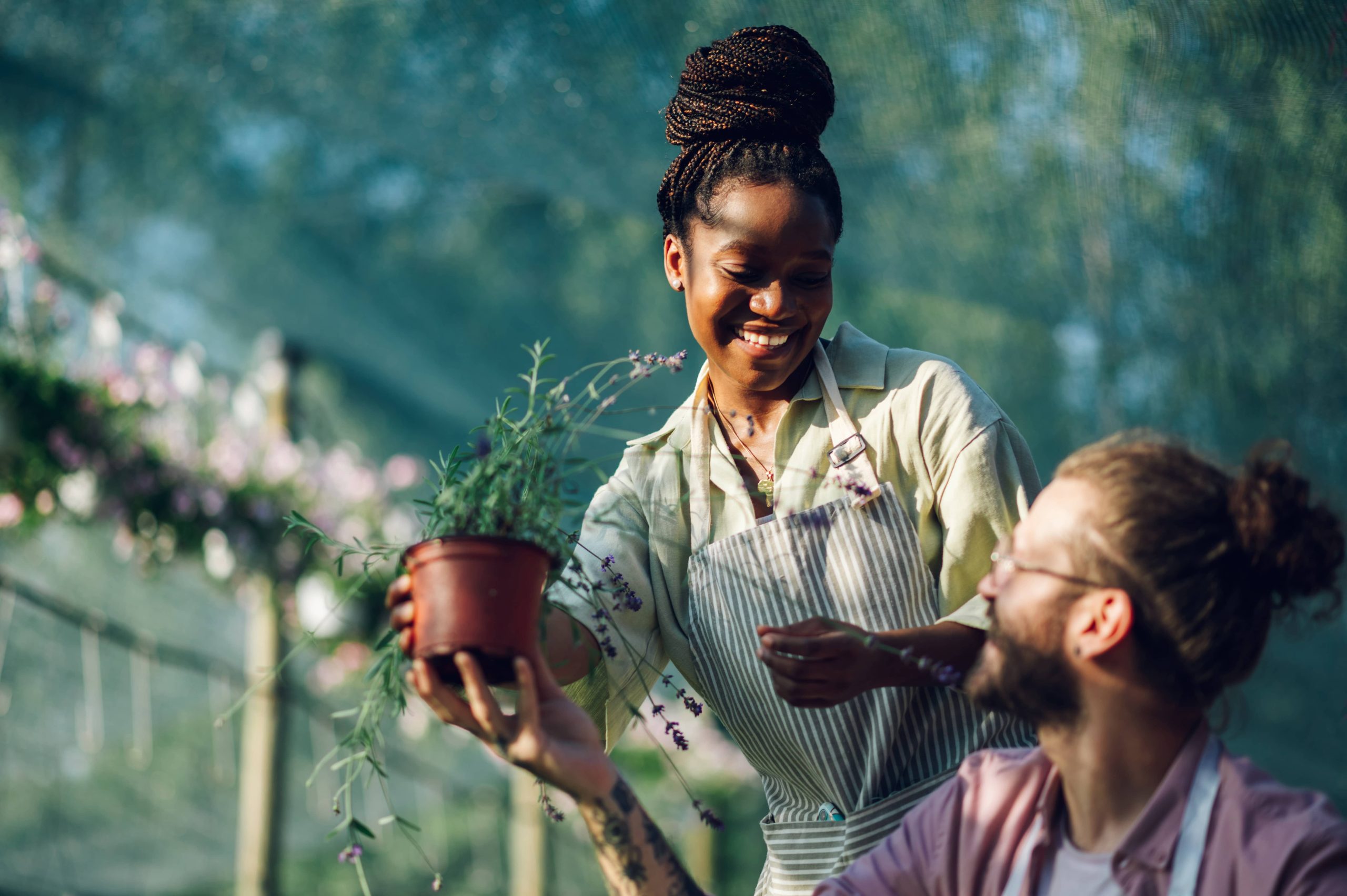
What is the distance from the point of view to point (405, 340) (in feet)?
18.4

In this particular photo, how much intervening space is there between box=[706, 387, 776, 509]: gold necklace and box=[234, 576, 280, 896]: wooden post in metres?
3.96

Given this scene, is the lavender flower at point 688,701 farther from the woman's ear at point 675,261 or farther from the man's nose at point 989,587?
→ the woman's ear at point 675,261

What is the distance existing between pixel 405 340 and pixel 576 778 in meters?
4.34

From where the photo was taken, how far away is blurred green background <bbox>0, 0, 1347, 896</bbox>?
3.17 meters

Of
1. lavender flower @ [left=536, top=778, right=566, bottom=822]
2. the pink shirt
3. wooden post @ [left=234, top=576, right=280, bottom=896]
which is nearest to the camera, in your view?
the pink shirt

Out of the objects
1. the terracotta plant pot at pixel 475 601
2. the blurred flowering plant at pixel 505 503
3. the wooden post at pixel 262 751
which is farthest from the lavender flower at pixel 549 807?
the wooden post at pixel 262 751

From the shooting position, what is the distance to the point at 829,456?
1.95 meters

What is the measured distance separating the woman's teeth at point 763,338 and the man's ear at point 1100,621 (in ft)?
2.14

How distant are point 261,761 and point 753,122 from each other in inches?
183

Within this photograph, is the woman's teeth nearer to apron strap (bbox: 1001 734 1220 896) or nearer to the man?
the man

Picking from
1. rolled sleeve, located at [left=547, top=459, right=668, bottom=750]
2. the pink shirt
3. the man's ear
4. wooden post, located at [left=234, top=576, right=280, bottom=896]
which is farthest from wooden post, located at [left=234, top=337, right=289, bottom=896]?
the man's ear

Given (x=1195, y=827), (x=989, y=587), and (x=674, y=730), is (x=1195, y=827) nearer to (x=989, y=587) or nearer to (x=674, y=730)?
(x=989, y=587)

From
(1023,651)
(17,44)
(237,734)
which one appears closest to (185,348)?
(17,44)

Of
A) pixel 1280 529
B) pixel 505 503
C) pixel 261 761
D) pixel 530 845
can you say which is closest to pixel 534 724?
pixel 505 503
